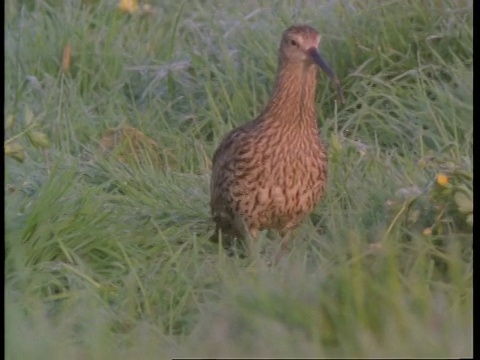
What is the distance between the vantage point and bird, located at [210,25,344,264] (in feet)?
17.0

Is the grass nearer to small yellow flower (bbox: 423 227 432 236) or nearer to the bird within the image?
small yellow flower (bbox: 423 227 432 236)

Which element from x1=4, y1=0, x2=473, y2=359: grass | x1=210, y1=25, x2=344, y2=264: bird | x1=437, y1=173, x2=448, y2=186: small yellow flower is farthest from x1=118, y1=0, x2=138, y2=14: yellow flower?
x1=437, y1=173, x2=448, y2=186: small yellow flower

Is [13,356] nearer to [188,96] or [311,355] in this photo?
[311,355]

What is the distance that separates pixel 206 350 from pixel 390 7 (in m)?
2.42

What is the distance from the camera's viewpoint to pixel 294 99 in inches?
208

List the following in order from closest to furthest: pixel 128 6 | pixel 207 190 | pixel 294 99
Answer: pixel 294 99
pixel 207 190
pixel 128 6

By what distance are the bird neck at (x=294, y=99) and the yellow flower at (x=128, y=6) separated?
1.54 meters

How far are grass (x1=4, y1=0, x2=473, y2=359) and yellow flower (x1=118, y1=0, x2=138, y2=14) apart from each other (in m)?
0.04

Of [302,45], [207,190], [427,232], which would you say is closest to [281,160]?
[302,45]

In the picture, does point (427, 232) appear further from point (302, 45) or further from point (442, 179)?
point (302, 45)

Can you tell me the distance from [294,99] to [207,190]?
676mm

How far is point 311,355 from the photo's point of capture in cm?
409

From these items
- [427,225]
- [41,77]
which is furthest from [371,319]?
[41,77]

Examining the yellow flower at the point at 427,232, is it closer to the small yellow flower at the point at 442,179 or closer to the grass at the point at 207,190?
the grass at the point at 207,190
